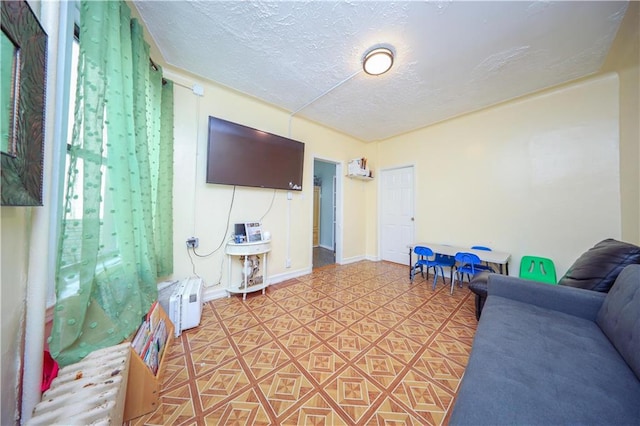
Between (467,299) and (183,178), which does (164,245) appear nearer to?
(183,178)

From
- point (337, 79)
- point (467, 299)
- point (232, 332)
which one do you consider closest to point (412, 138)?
point (337, 79)

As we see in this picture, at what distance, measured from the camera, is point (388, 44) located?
191 cm

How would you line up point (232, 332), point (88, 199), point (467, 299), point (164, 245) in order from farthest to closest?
1. point (467, 299)
2. point (164, 245)
3. point (232, 332)
4. point (88, 199)

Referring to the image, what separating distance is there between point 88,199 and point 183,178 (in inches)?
55.4

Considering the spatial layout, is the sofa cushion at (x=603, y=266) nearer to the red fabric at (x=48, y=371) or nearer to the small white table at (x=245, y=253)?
the small white table at (x=245, y=253)

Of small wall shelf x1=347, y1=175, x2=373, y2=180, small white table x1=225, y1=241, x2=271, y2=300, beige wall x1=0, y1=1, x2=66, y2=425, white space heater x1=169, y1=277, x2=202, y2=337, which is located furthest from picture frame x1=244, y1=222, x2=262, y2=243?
small wall shelf x1=347, y1=175, x2=373, y2=180

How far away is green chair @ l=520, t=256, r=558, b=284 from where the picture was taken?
252 centimetres

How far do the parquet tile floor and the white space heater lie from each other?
0.09 metres

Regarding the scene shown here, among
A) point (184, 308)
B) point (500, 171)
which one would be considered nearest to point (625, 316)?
point (500, 171)

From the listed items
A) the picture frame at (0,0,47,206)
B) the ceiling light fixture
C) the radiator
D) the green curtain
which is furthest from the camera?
the ceiling light fixture

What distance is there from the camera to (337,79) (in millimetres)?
2441

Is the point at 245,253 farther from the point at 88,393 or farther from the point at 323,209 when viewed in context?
the point at 323,209

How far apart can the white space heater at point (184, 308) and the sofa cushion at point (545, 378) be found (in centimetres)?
211

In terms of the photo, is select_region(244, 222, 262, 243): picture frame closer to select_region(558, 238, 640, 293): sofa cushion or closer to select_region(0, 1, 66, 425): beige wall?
select_region(0, 1, 66, 425): beige wall
